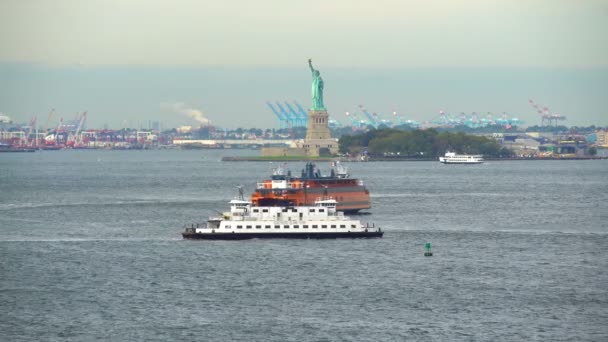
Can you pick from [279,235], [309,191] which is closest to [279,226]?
[279,235]

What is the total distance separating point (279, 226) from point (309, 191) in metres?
17.0

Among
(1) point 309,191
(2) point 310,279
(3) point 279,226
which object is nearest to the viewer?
(2) point 310,279

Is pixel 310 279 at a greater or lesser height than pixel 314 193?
lesser

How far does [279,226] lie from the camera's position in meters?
69.9

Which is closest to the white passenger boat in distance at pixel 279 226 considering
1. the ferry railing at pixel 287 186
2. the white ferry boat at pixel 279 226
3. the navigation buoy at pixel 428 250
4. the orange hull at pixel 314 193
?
the white ferry boat at pixel 279 226

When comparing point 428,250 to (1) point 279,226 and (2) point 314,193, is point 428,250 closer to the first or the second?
(1) point 279,226

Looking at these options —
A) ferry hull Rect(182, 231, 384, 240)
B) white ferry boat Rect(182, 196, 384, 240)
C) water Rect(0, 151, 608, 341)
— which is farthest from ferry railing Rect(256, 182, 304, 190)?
ferry hull Rect(182, 231, 384, 240)

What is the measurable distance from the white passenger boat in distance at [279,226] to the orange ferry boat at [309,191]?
21.7 ft

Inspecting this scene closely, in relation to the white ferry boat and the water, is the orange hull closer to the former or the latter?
the water

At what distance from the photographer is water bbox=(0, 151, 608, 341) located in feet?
144

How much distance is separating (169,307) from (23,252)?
66.9ft

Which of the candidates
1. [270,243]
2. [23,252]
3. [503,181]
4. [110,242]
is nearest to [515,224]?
[270,243]

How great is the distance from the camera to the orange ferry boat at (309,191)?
265ft

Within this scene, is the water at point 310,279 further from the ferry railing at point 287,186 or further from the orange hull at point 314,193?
the ferry railing at point 287,186
